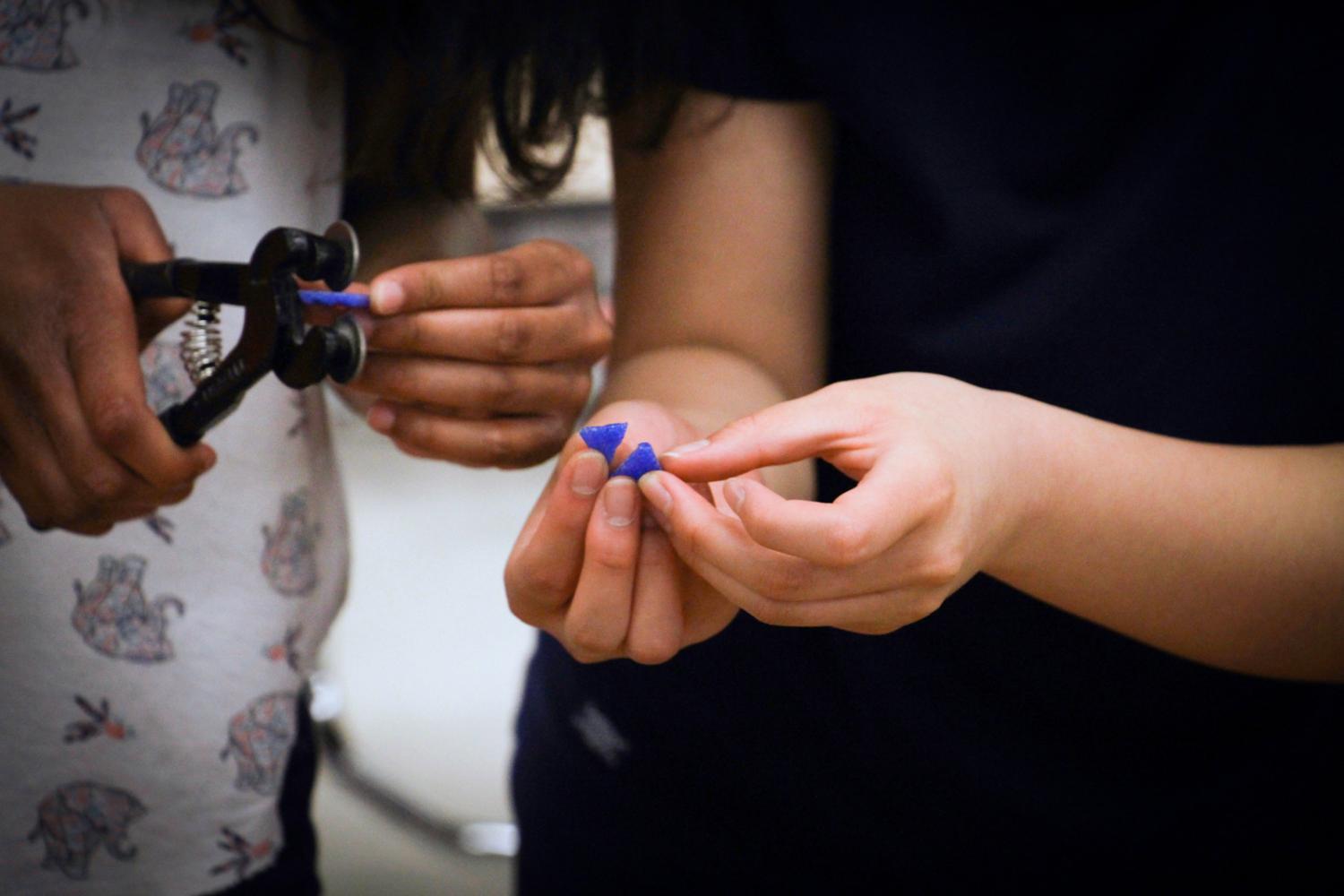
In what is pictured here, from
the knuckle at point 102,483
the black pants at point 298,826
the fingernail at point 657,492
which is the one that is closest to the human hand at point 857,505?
the fingernail at point 657,492

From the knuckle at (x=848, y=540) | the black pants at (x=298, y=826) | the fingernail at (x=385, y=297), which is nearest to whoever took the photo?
the knuckle at (x=848, y=540)

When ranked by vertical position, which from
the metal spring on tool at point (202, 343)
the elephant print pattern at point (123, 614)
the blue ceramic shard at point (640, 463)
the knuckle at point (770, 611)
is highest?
the metal spring on tool at point (202, 343)

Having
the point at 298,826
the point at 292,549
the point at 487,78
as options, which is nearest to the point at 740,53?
the point at 487,78

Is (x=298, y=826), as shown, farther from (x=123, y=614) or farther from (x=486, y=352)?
(x=486, y=352)

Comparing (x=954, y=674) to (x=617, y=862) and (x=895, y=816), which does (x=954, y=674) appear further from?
(x=617, y=862)

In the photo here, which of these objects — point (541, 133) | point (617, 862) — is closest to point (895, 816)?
point (617, 862)

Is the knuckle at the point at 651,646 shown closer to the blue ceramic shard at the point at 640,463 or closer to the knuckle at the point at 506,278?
the blue ceramic shard at the point at 640,463

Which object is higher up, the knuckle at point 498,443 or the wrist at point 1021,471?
the wrist at point 1021,471

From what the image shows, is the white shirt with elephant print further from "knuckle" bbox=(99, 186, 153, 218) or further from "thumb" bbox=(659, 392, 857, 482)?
"thumb" bbox=(659, 392, 857, 482)
